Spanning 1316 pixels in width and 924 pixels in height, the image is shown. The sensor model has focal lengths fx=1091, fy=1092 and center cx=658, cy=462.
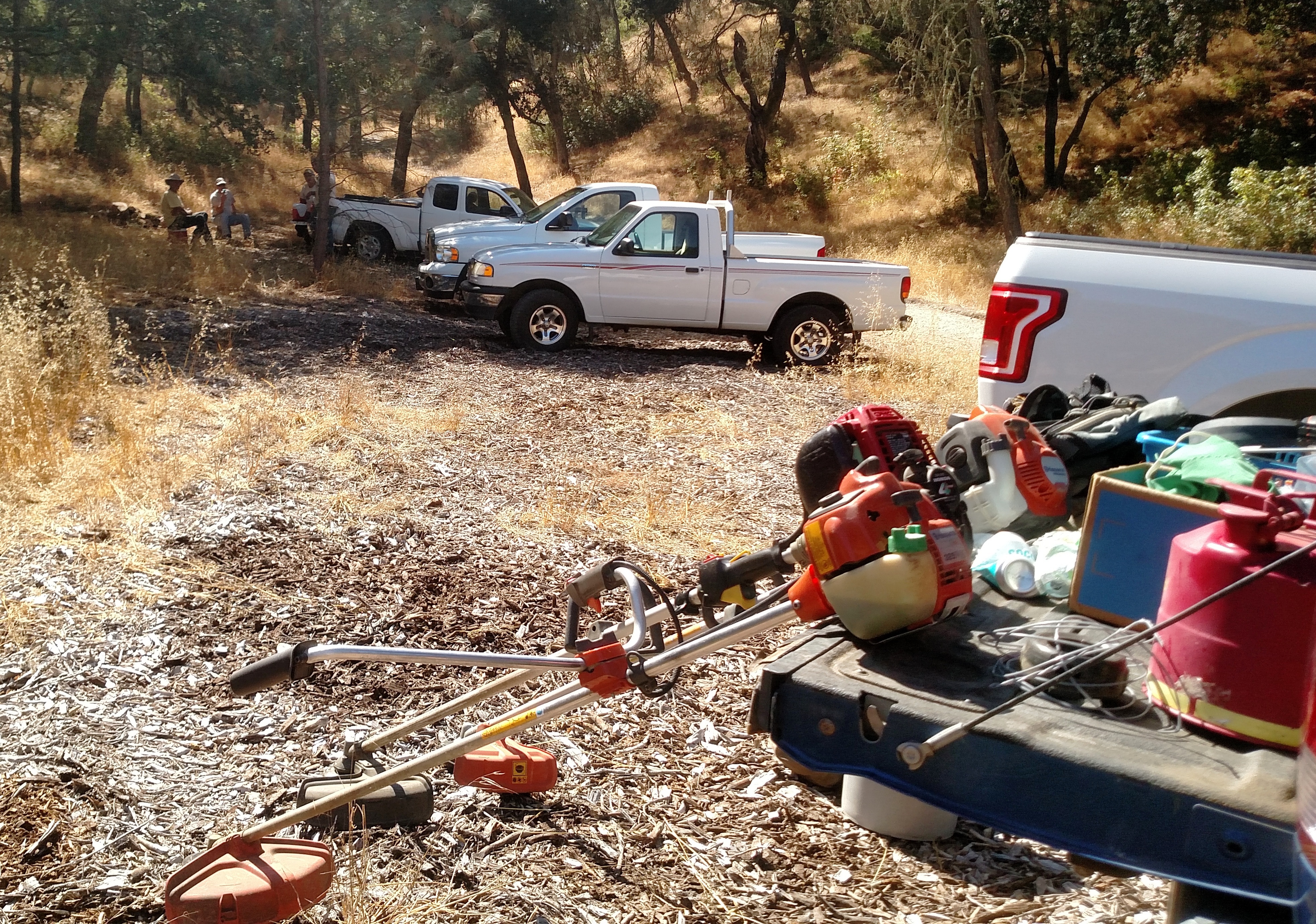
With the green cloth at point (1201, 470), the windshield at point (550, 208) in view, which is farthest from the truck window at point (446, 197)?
the green cloth at point (1201, 470)

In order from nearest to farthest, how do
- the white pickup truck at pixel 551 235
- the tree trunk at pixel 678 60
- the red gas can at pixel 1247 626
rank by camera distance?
the red gas can at pixel 1247 626, the white pickup truck at pixel 551 235, the tree trunk at pixel 678 60

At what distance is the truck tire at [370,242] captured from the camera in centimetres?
2075

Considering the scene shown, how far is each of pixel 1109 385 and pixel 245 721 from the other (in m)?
3.73

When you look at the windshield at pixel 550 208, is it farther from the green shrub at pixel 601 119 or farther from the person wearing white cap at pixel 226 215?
the green shrub at pixel 601 119

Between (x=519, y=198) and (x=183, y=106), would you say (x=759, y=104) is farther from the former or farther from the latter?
(x=183, y=106)

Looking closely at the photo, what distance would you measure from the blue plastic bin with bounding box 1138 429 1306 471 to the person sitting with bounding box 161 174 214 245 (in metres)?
18.5

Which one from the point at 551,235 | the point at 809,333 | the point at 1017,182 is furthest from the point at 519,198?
the point at 1017,182

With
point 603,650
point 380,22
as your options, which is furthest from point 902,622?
point 380,22

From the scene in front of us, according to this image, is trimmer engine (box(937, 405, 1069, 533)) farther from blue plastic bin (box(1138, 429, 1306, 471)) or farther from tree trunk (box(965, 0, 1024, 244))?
tree trunk (box(965, 0, 1024, 244))

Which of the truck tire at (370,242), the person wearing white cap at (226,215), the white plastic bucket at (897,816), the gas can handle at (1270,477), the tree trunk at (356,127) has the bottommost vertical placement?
the white plastic bucket at (897,816)

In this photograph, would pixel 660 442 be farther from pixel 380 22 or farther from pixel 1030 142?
pixel 1030 142

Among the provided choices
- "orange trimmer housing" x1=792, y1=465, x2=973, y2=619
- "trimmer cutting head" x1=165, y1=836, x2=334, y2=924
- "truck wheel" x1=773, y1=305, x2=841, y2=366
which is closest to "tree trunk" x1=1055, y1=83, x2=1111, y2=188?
"truck wheel" x1=773, y1=305, x2=841, y2=366

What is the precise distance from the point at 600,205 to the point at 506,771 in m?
13.8

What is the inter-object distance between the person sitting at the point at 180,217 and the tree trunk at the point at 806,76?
2457 centimetres
